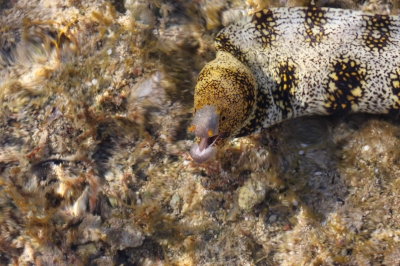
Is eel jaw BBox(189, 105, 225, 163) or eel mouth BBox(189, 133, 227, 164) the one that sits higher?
eel jaw BBox(189, 105, 225, 163)

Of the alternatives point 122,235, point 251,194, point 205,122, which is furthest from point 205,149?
point 122,235

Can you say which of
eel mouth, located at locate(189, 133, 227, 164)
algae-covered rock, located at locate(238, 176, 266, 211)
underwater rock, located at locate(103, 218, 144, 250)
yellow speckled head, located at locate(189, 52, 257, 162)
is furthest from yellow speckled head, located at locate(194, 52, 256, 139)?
underwater rock, located at locate(103, 218, 144, 250)

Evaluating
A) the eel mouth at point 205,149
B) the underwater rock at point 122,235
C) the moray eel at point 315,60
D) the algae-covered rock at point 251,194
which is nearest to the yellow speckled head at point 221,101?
the eel mouth at point 205,149

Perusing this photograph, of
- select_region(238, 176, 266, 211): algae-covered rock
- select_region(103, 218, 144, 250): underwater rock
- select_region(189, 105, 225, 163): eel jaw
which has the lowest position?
select_region(103, 218, 144, 250): underwater rock

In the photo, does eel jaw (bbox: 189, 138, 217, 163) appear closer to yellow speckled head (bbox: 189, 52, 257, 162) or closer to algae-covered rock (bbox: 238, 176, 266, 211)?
yellow speckled head (bbox: 189, 52, 257, 162)

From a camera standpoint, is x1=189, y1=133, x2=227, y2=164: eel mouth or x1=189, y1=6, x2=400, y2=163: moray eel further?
x1=189, y1=6, x2=400, y2=163: moray eel

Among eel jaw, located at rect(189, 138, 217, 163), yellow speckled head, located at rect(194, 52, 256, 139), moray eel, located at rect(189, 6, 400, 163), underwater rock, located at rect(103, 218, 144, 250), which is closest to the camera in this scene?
yellow speckled head, located at rect(194, 52, 256, 139)

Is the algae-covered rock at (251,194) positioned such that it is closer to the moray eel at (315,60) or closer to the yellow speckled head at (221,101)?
the moray eel at (315,60)
